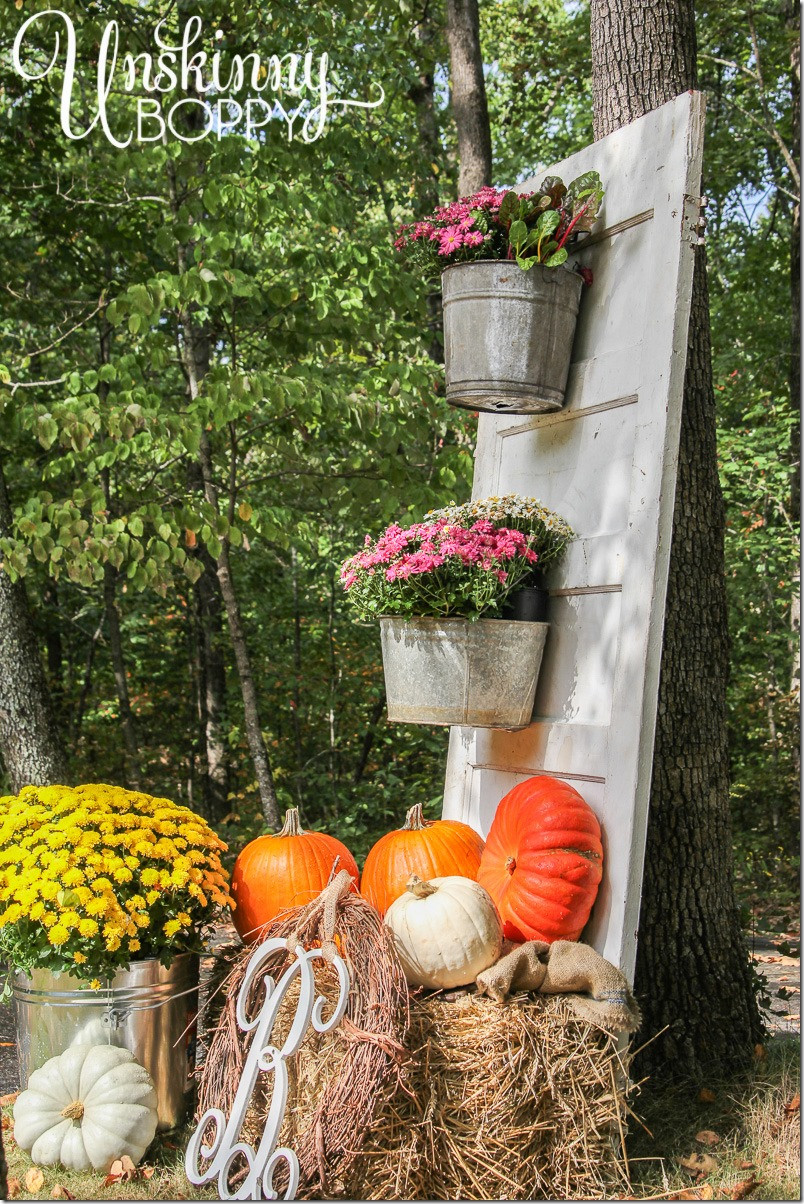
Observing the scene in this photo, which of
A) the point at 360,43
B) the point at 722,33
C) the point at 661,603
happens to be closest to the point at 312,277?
the point at 360,43

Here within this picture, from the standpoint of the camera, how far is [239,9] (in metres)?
4.86

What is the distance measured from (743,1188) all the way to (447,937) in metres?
0.93

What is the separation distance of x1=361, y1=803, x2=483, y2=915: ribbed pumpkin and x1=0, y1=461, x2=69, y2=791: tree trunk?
8.45 feet

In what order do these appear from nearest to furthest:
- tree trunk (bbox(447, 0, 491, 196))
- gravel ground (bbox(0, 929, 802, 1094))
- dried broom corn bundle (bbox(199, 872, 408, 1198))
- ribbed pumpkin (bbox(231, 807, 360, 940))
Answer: dried broom corn bundle (bbox(199, 872, 408, 1198)) → ribbed pumpkin (bbox(231, 807, 360, 940)) → gravel ground (bbox(0, 929, 802, 1094)) → tree trunk (bbox(447, 0, 491, 196))

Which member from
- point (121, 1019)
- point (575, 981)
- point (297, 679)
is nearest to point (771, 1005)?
point (575, 981)

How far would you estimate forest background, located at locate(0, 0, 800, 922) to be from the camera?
4.59 meters

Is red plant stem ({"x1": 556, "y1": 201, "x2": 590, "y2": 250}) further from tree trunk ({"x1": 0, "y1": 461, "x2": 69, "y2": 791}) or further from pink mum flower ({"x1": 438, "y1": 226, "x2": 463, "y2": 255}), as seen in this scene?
tree trunk ({"x1": 0, "y1": 461, "x2": 69, "y2": 791})

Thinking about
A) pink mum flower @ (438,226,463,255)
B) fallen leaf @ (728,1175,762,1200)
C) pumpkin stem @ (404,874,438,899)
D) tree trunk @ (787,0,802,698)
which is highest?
tree trunk @ (787,0,802,698)

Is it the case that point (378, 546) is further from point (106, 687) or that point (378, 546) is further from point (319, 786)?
point (106, 687)

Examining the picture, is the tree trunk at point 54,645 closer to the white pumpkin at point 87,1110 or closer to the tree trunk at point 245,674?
the tree trunk at point 245,674

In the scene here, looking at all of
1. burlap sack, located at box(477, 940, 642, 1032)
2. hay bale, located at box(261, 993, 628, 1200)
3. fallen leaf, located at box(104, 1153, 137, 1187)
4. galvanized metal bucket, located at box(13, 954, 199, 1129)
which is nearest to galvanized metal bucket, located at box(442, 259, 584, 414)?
burlap sack, located at box(477, 940, 642, 1032)

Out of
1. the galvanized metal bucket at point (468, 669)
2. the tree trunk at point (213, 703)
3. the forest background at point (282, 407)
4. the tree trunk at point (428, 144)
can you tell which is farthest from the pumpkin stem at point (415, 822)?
the tree trunk at point (213, 703)

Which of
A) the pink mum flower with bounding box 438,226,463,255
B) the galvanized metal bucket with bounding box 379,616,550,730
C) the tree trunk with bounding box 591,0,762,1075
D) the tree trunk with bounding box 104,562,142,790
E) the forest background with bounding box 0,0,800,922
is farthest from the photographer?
the tree trunk with bounding box 104,562,142,790

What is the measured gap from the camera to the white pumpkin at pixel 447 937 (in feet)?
8.26
